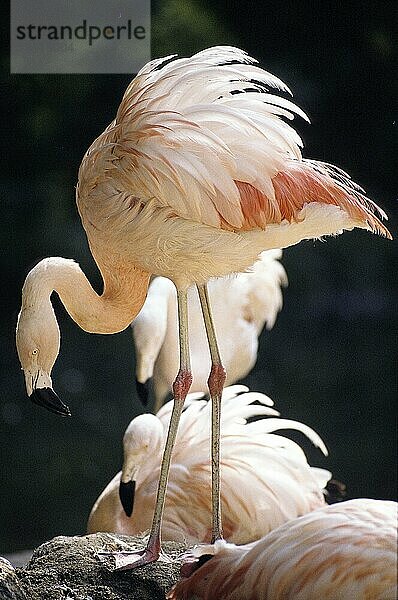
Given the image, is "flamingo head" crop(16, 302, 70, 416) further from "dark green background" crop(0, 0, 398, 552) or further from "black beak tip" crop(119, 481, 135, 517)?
"dark green background" crop(0, 0, 398, 552)

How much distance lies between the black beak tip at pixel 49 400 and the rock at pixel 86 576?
306 millimetres

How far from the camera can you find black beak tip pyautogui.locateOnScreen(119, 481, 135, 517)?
2.46 m

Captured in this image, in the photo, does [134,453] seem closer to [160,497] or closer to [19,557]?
[160,497]

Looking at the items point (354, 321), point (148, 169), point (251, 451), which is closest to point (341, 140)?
point (354, 321)

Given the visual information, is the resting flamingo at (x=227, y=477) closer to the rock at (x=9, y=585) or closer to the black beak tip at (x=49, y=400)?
the black beak tip at (x=49, y=400)

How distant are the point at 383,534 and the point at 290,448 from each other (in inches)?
41.7

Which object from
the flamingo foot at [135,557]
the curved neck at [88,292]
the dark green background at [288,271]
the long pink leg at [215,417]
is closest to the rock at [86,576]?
the flamingo foot at [135,557]

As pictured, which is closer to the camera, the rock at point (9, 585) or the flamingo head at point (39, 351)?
the rock at point (9, 585)

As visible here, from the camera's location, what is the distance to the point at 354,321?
3.23 meters

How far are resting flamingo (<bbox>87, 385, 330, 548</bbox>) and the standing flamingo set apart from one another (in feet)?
1.04

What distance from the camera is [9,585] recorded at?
1.73 meters

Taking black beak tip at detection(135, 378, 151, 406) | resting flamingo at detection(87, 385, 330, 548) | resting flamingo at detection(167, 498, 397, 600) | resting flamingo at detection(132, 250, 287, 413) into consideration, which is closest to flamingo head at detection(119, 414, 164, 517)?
resting flamingo at detection(87, 385, 330, 548)

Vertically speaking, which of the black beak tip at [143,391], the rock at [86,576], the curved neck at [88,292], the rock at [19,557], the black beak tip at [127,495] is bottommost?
the rock at [19,557]

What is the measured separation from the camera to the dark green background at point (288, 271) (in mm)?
2939
